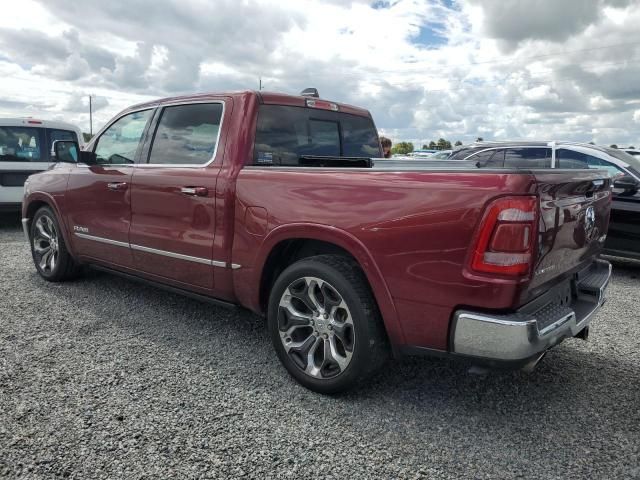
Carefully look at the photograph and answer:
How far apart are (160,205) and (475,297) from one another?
7.98ft

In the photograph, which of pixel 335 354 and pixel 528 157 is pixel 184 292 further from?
pixel 528 157

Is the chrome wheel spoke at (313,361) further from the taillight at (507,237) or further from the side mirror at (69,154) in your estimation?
the side mirror at (69,154)

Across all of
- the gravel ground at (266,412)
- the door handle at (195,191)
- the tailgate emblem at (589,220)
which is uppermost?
the door handle at (195,191)

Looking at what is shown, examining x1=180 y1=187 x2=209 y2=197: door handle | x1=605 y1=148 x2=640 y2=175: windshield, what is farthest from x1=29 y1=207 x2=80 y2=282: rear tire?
x1=605 y1=148 x2=640 y2=175: windshield

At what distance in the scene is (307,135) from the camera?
3805 mm

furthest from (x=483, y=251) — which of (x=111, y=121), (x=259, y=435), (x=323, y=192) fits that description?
(x=111, y=121)

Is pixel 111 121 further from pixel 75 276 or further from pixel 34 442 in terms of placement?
pixel 34 442

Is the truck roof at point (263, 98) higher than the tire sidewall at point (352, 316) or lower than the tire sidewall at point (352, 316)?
higher

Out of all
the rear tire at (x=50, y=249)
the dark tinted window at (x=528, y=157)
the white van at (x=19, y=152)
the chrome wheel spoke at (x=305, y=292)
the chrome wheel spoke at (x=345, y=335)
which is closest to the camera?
the chrome wheel spoke at (x=345, y=335)

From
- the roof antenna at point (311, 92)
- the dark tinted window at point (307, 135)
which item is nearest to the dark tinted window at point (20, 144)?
the roof antenna at point (311, 92)

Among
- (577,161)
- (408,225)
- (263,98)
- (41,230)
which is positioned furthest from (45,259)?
(577,161)

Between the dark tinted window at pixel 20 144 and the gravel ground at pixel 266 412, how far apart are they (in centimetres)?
554

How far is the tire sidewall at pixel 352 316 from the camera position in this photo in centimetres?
274

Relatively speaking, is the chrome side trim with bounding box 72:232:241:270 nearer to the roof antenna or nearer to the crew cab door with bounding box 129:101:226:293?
the crew cab door with bounding box 129:101:226:293
